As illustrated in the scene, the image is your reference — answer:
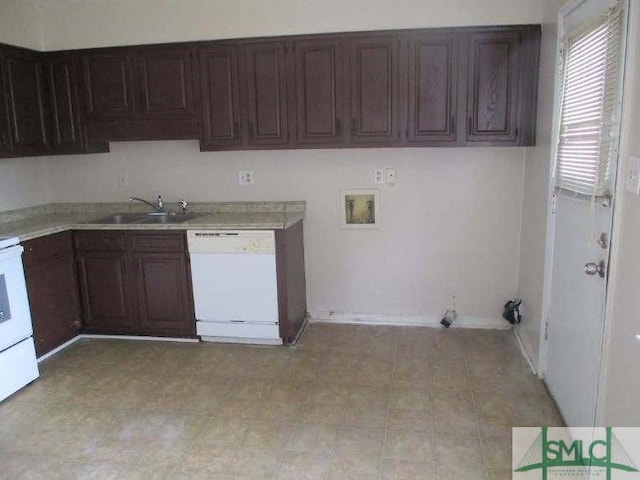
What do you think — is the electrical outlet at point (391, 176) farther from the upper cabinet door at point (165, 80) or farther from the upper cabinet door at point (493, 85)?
the upper cabinet door at point (165, 80)

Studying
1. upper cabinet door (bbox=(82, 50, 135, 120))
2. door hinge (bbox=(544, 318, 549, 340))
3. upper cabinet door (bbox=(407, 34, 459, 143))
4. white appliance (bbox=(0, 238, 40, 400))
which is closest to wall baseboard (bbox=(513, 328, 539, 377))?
door hinge (bbox=(544, 318, 549, 340))

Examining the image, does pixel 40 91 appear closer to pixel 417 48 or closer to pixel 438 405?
pixel 417 48

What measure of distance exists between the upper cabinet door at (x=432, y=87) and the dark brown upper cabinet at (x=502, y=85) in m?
0.11

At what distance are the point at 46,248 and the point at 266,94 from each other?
1.85 metres

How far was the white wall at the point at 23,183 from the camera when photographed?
12.5 feet

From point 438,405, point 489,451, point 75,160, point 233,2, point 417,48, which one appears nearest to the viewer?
point 489,451

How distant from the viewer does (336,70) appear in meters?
3.39

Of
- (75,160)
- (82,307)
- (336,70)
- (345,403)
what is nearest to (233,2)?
(336,70)

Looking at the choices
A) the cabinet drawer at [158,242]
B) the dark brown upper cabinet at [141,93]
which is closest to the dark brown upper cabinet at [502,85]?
the dark brown upper cabinet at [141,93]

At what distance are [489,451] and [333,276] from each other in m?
1.91

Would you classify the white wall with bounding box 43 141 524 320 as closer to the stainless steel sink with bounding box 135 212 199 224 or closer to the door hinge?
the stainless steel sink with bounding box 135 212 199 224

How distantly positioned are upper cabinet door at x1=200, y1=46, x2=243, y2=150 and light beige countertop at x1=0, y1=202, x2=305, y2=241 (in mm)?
558

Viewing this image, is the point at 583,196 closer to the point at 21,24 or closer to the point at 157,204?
the point at 157,204

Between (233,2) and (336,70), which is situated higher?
(233,2)
